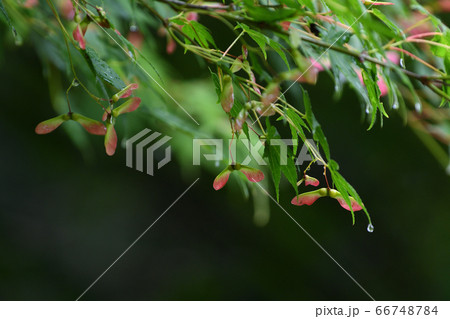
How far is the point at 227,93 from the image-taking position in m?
0.34

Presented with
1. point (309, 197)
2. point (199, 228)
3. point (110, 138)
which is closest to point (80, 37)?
point (110, 138)

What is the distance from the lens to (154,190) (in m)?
2.26

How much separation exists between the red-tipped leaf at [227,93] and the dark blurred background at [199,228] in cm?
153

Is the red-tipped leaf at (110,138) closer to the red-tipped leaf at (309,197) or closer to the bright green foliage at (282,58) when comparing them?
the bright green foliage at (282,58)

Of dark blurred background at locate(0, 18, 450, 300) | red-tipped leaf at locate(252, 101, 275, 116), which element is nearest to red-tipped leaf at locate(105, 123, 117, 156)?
red-tipped leaf at locate(252, 101, 275, 116)

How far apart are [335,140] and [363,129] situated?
4.5 inches

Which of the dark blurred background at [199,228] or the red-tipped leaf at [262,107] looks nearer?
the red-tipped leaf at [262,107]

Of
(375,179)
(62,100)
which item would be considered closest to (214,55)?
(62,100)

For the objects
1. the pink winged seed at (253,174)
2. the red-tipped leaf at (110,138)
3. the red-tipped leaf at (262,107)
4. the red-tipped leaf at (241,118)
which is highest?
the red-tipped leaf at (262,107)

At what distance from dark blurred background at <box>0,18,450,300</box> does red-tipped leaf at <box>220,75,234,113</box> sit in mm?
1531

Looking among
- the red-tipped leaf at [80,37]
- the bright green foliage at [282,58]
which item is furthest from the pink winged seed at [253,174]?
the red-tipped leaf at [80,37]

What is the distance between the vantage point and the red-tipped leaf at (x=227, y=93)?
344mm

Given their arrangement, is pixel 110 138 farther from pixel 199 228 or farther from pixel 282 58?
pixel 199 228

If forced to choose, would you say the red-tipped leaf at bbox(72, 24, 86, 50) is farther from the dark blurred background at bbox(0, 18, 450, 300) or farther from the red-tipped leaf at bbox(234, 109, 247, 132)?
the dark blurred background at bbox(0, 18, 450, 300)
